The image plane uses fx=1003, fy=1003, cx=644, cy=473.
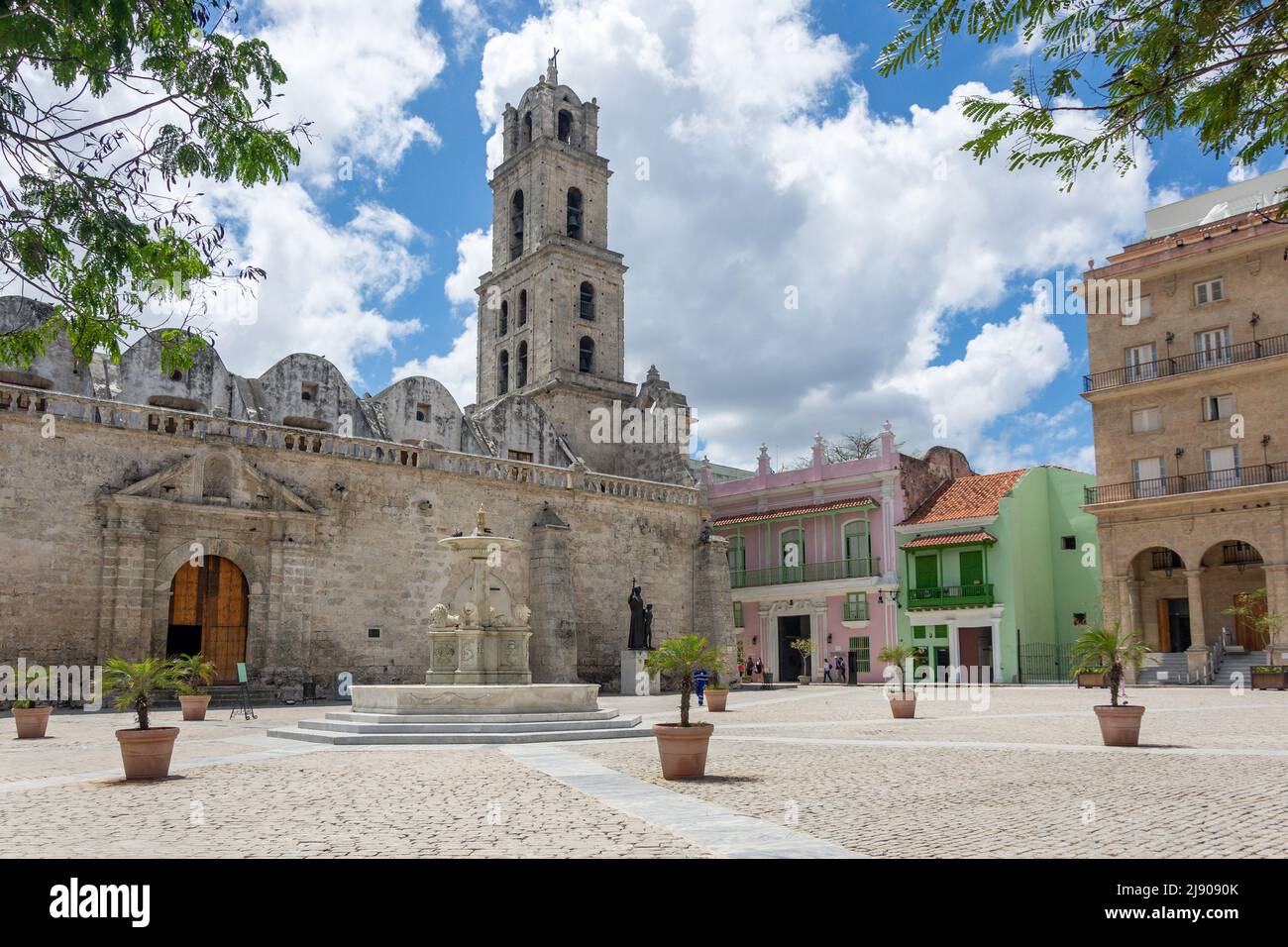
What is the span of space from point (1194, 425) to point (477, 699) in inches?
1092

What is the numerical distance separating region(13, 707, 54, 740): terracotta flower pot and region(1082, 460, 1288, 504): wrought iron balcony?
31633mm

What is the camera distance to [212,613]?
942 inches

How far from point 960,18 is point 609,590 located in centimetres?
2712

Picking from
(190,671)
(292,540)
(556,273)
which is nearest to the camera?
(190,671)

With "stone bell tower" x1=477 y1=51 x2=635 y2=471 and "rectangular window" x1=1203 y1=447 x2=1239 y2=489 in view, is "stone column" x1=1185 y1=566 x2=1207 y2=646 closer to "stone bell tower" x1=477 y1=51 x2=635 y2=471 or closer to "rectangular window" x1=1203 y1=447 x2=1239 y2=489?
"rectangular window" x1=1203 y1=447 x2=1239 y2=489

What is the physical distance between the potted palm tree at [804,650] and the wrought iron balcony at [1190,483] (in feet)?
37.9

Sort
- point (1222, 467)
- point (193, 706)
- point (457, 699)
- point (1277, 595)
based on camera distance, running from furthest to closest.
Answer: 1. point (1222, 467)
2. point (1277, 595)
3. point (193, 706)
4. point (457, 699)

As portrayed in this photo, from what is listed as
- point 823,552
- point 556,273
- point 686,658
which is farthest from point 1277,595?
point 556,273

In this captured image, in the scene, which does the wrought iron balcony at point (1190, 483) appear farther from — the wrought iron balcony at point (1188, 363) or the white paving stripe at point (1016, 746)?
the white paving stripe at point (1016, 746)

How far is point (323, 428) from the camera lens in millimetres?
30406

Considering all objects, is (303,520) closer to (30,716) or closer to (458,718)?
(30,716)
